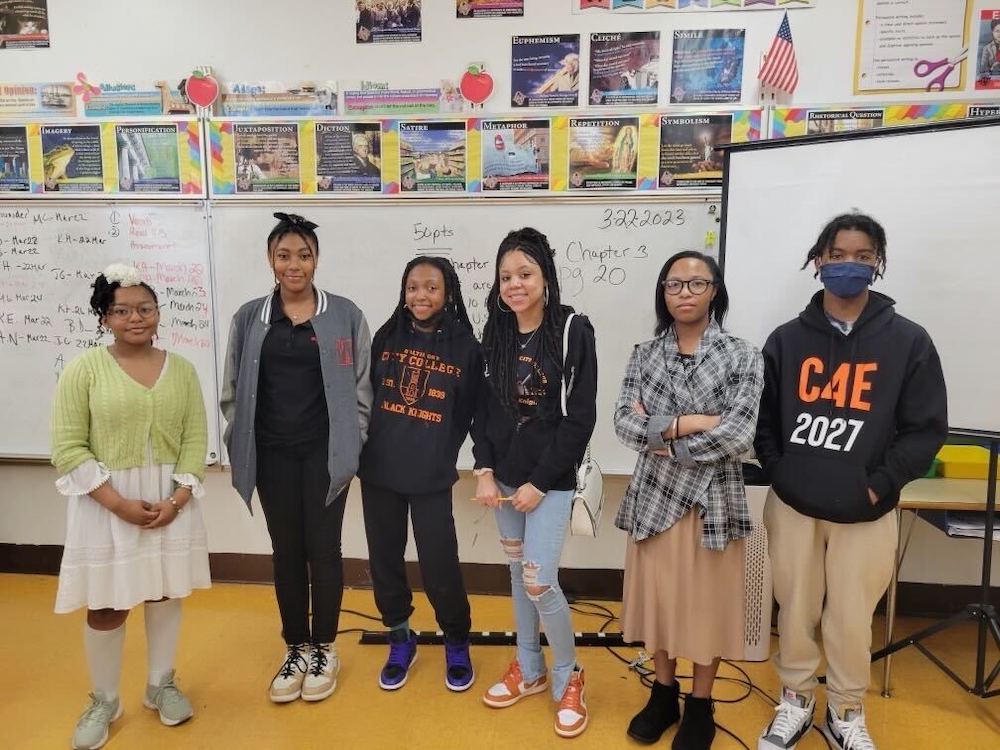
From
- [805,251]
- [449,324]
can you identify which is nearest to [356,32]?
[449,324]

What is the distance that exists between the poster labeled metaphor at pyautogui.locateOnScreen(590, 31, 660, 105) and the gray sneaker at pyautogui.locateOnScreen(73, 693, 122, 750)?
267 cm

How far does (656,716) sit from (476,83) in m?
2.34

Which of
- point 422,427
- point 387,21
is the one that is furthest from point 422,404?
point 387,21

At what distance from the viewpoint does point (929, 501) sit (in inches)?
84.4

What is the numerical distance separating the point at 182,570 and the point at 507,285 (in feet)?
4.14

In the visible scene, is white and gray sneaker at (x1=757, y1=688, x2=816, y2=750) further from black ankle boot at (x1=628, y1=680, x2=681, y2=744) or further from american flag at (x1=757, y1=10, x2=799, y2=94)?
american flag at (x1=757, y1=10, x2=799, y2=94)

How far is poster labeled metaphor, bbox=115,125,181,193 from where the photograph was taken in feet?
8.89

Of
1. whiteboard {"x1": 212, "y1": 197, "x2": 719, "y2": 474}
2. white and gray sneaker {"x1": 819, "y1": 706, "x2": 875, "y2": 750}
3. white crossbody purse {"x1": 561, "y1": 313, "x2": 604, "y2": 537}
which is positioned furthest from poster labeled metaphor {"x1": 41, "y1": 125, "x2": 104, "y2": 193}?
white and gray sneaker {"x1": 819, "y1": 706, "x2": 875, "y2": 750}

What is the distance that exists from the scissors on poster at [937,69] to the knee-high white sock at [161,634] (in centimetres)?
321

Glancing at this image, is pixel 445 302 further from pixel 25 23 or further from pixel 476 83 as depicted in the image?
pixel 25 23

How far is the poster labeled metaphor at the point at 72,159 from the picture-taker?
9.02ft

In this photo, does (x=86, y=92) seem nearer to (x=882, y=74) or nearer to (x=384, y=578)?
(x=384, y=578)

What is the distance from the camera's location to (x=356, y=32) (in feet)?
8.70

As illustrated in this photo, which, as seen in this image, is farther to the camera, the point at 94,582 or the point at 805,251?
the point at 805,251
